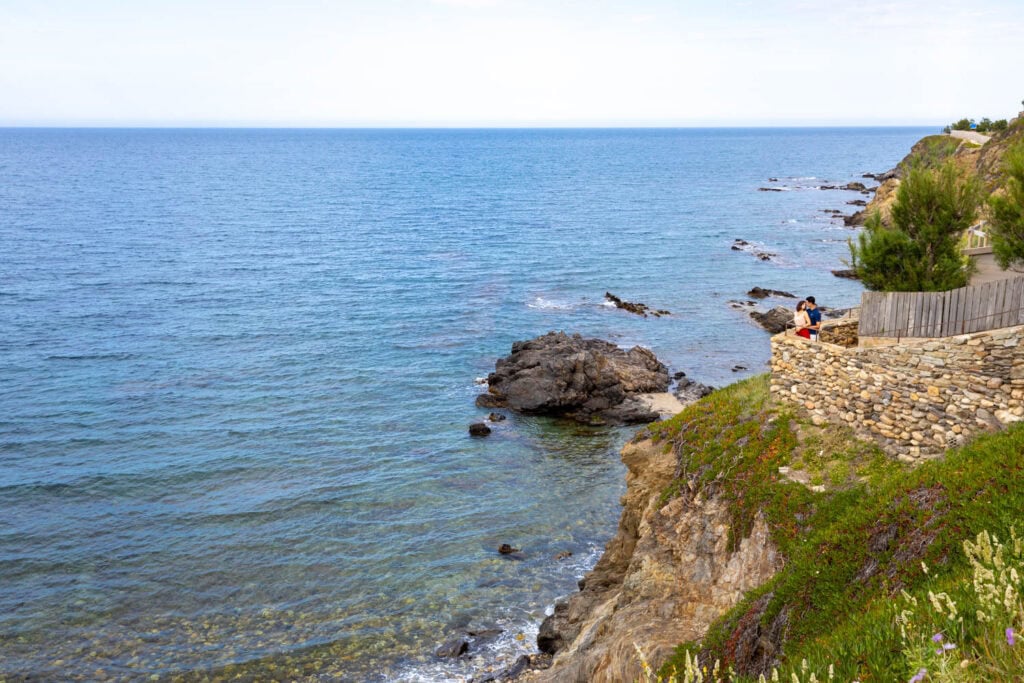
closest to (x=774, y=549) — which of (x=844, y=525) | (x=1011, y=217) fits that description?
(x=844, y=525)

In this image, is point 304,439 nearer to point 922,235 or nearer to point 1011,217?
point 922,235

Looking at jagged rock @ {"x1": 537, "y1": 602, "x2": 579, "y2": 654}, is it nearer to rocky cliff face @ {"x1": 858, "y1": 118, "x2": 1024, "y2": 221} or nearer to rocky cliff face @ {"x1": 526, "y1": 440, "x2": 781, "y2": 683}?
rocky cliff face @ {"x1": 526, "y1": 440, "x2": 781, "y2": 683}

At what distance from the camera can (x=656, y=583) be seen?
2094cm

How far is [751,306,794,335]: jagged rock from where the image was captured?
197ft

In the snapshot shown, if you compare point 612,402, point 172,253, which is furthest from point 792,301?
point 172,253

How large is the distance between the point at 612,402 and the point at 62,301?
4802cm

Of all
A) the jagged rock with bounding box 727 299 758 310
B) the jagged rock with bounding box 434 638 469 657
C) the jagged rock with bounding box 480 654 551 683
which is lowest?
the jagged rock with bounding box 434 638 469 657

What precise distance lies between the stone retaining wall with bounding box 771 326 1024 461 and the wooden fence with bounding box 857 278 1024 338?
30.7 inches

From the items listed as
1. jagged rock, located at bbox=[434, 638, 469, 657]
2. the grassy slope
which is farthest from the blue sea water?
the grassy slope

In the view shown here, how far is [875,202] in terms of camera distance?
345 ft

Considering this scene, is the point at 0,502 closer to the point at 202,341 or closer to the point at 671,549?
the point at 202,341

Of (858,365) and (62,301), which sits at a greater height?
(858,365)

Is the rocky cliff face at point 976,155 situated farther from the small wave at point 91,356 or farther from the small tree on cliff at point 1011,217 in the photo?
the small wave at point 91,356

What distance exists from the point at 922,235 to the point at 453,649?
2095 cm
